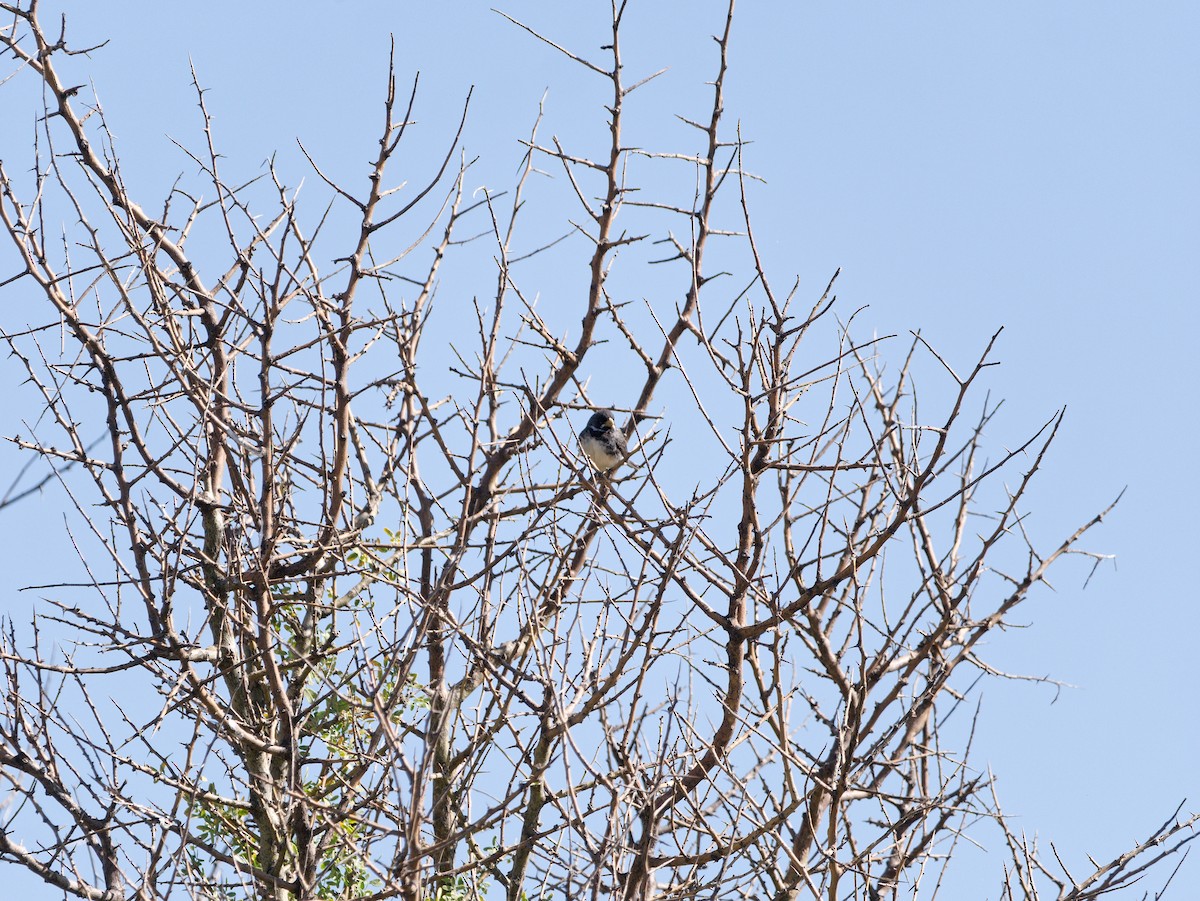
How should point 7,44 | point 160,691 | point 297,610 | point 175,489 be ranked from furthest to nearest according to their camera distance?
1. point 297,610
2. point 175,489
3. point 7,44
4. point 160,691

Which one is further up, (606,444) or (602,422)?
(602,422)

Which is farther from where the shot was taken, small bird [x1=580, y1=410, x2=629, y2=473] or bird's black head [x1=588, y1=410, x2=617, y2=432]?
small bird [x1=580, y1=410, x2=629, y2=473]

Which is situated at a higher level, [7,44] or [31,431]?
[7,44]

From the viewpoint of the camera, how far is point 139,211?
5000mm

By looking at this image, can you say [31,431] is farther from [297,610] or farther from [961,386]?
Answer: [961,386]

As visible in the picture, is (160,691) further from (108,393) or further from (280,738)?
(108,393)

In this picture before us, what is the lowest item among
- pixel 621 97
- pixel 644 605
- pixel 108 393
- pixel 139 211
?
pixel 644 605

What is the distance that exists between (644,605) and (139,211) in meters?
2.40

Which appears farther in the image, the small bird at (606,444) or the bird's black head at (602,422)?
the small bird at (606,444)

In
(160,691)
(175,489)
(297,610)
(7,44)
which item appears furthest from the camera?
(297,610)

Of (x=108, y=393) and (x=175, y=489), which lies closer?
(x=108, y=393)

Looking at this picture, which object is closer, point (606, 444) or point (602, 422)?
point (606, 444)

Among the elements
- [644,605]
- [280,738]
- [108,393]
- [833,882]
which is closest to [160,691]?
[280,738]

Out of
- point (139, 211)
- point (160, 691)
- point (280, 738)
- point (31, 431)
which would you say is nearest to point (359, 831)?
point (280, 738)
